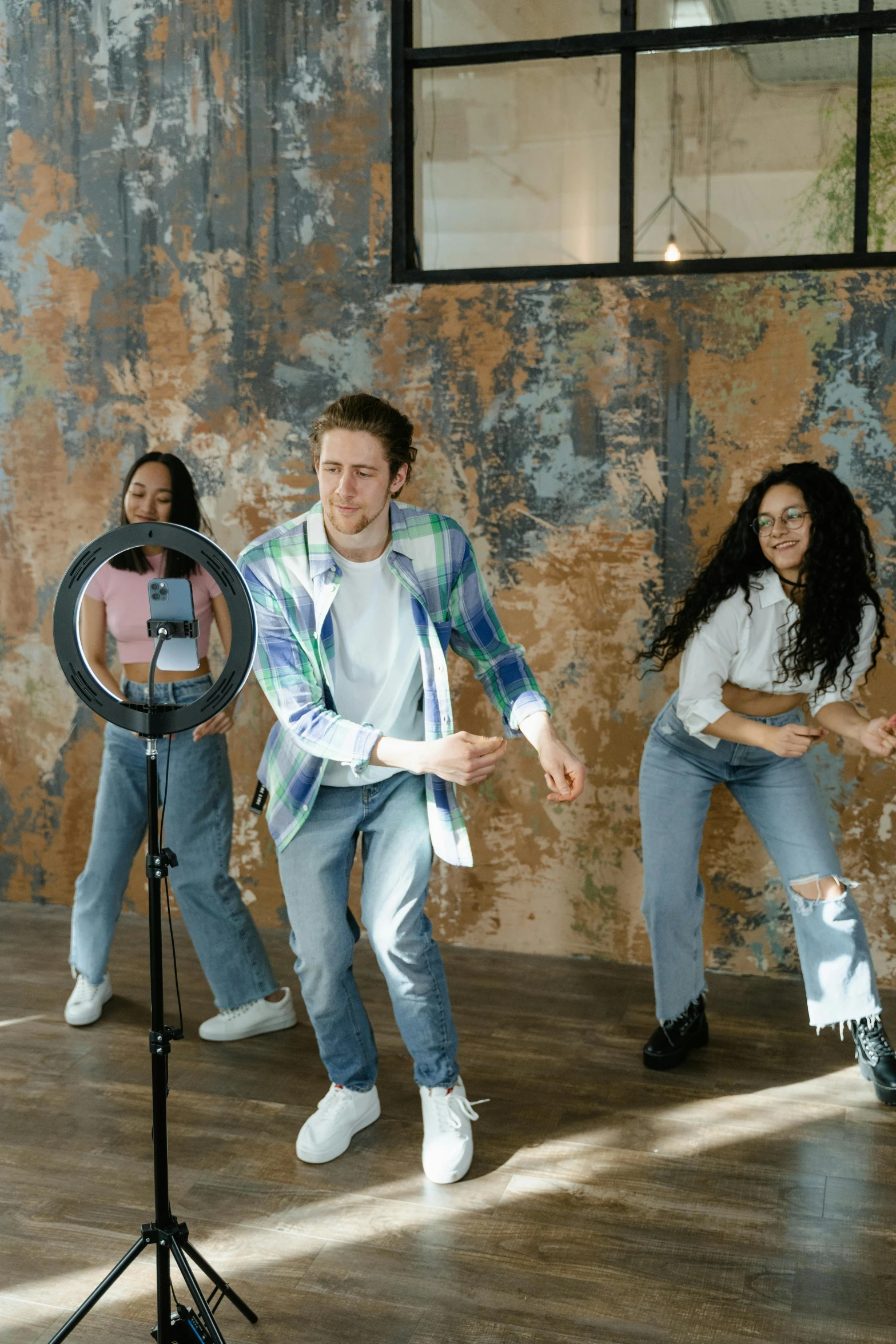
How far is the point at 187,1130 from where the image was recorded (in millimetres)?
2570

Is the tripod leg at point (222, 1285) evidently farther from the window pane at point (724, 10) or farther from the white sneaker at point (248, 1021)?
the window pane at point (724, 10)

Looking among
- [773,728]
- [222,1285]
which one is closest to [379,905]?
[222,1285]

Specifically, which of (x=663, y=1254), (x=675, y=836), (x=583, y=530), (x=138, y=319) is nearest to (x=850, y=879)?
(x=675, y=836)

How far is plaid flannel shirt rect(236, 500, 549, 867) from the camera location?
2297 mm

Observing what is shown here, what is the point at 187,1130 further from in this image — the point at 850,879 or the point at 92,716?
the point at 850,879

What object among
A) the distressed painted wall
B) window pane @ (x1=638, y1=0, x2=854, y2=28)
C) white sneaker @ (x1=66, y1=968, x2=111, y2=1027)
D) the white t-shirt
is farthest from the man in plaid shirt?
window pane @ (x1=638, y1=0, x2=854, y2=28)

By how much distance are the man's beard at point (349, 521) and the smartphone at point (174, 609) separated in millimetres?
535

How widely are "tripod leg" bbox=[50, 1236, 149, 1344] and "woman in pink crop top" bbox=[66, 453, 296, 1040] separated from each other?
113 centimetres

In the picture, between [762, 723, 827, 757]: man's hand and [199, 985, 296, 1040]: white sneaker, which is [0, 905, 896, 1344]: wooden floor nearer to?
[199, 985, 296, 1040]: white sneaker

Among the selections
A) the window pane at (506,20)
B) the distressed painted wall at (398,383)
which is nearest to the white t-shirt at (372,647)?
the distressed painted wall at (398,383)

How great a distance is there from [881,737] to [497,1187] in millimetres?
1255

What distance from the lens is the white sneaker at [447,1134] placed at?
2.36m

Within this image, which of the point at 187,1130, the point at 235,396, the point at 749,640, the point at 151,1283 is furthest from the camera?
the point at 235,396

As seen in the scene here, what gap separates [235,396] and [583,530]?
3.90 feet
